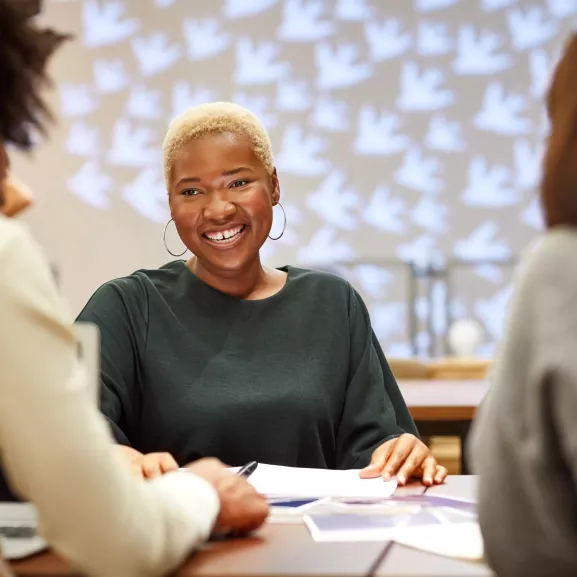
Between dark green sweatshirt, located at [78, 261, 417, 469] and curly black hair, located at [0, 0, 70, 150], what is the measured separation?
2.91 ft

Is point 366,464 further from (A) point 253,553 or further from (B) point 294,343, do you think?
(A) point 253,553

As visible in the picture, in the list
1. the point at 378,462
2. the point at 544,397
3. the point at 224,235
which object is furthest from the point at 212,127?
the point at 544,397

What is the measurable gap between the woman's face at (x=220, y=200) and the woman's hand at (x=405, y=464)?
1.72ft

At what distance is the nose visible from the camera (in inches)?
72.7

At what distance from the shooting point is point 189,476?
103 cm

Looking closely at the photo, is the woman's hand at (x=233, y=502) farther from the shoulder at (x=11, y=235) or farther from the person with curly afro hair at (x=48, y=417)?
the shoulder at (x=11, y=235)

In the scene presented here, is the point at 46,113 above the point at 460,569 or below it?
above

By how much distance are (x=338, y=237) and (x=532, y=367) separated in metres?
5.52

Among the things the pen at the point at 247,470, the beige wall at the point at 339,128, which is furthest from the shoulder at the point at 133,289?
the beige wall at the point at 339,128

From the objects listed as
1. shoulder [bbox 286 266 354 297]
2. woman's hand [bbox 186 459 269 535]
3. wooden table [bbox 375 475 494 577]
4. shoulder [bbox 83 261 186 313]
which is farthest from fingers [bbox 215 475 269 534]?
shoulder [bbox 286 266 354 297]

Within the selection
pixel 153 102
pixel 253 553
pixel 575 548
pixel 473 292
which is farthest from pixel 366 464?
pixel 153 102

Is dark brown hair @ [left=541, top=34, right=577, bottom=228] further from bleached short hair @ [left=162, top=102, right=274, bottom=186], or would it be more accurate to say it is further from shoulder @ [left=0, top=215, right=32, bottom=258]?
bleached short hair @ [left=162, top=102, right=274, bottom=186]

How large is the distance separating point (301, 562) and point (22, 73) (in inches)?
21.9

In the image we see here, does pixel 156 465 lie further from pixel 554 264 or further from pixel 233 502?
pixel 554 264
